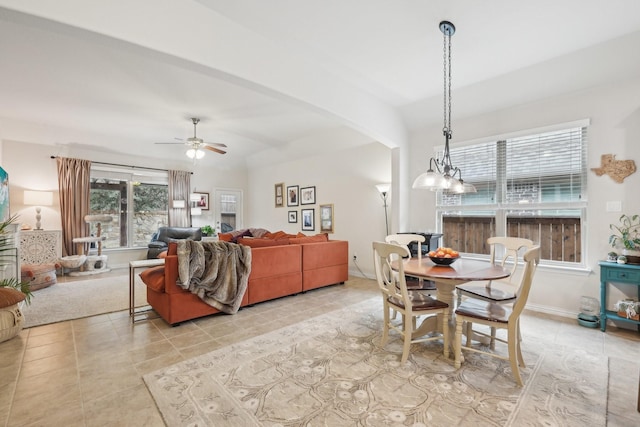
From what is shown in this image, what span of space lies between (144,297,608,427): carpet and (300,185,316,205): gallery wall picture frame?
4357mm

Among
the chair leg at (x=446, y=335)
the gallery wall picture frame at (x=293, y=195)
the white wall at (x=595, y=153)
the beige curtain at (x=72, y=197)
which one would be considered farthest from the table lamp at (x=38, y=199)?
the white wall at (x=595, y=153)

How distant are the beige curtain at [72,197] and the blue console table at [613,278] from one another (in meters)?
8.83

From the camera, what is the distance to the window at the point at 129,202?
6.62 m

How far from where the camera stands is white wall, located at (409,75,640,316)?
309 centimetres

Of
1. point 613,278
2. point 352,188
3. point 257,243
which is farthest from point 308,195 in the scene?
point 613,278

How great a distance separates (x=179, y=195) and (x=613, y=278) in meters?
8.35

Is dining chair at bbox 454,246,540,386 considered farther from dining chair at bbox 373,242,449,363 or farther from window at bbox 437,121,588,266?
window at bbox 437,121,588,266

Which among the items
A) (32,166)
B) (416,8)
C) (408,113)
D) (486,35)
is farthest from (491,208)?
(32,166)

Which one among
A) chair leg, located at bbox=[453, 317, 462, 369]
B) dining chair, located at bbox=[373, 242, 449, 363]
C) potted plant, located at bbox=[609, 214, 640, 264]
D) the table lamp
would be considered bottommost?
chair leg, located at bbox=[453, 317, 462, 369]

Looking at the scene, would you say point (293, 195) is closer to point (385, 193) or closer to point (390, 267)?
point (385, 193)

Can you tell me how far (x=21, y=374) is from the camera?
220 cm

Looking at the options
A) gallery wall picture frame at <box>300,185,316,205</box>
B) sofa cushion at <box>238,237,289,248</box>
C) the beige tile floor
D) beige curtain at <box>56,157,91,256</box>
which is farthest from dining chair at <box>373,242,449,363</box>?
beige curtain at <box>56,157,91,256</box>

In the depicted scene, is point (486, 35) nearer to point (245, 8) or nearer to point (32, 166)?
point (245, 8)

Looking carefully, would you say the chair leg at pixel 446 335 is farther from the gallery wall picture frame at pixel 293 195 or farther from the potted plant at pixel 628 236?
the gallery wall picture frame at pixel 293 195
